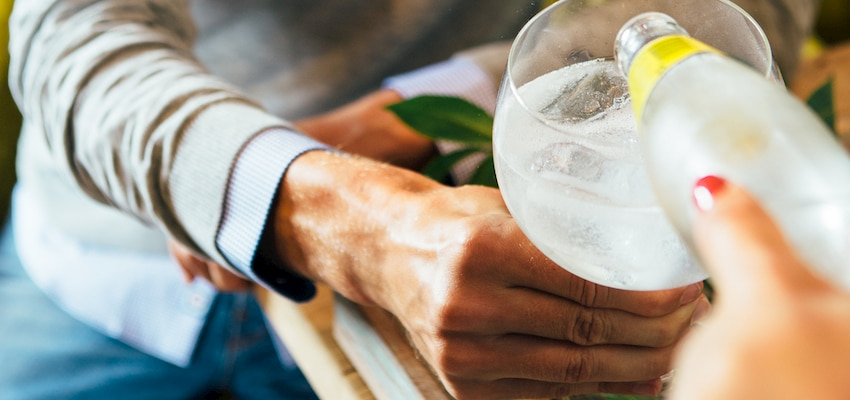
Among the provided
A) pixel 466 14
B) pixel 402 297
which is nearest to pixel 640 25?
pixel 402 297

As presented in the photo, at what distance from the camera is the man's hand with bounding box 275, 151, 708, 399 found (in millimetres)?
294

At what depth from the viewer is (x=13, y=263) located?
680 mm

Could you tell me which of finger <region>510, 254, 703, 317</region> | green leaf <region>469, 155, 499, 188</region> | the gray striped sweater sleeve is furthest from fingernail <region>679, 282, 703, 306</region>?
the gray striped sweater sleeve

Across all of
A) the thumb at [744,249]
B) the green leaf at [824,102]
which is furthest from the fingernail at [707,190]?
the green leaf at [824,102]

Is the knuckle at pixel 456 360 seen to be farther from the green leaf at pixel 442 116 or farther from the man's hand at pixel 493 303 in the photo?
the green leaf at pixel 442 116

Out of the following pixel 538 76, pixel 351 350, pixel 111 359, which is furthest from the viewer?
pixel 111 359

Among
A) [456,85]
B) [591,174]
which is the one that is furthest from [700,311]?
[456,85]

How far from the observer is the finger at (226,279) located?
0.49 meters

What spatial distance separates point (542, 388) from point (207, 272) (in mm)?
277

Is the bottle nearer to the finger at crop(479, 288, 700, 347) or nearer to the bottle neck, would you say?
the bottle neck

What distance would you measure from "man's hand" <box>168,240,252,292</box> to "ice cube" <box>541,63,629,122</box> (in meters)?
0.28

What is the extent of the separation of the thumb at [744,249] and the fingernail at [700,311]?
0.58ft

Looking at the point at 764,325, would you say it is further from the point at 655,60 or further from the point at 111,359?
the point at 111,359

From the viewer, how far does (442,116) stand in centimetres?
42
